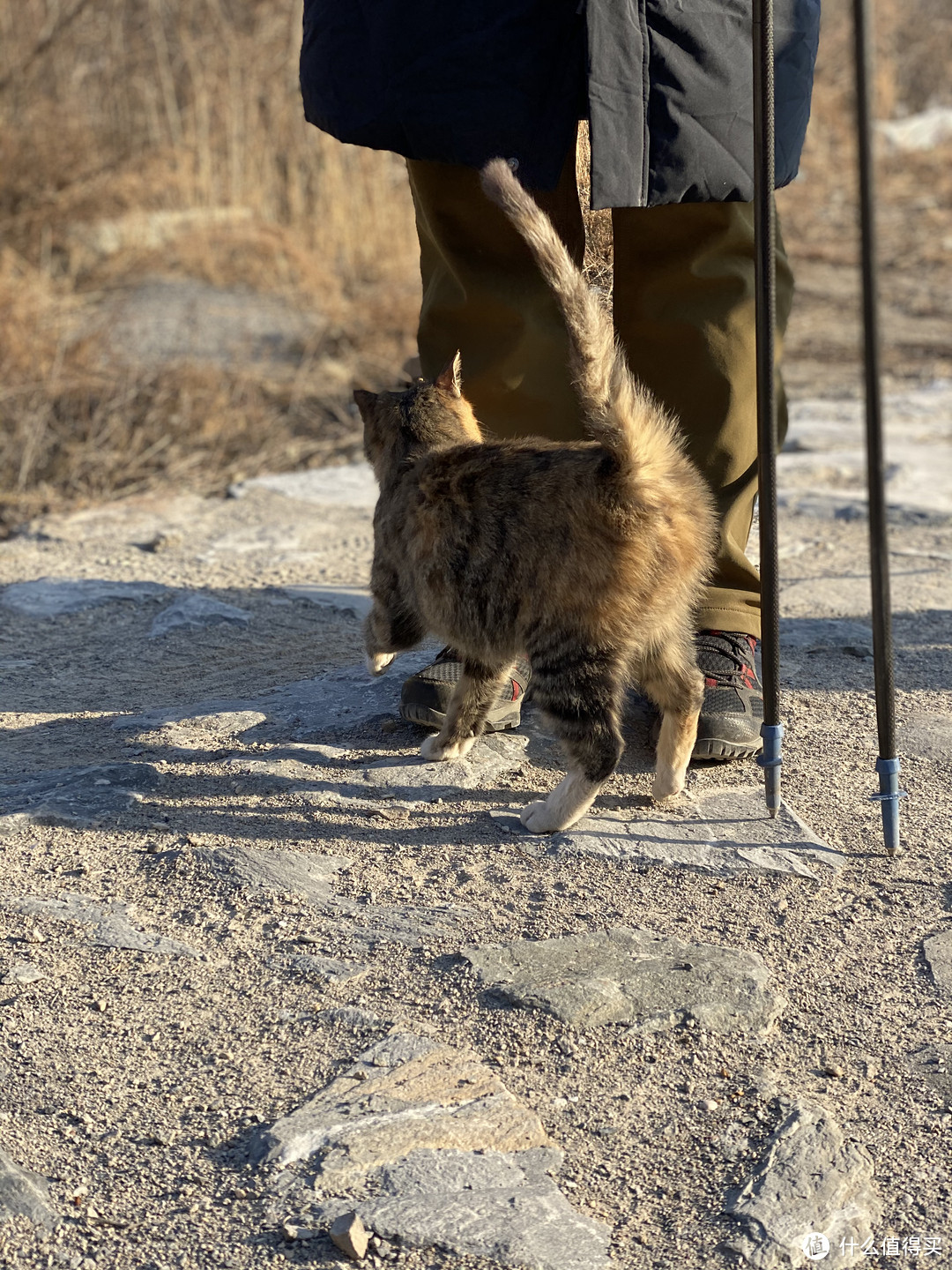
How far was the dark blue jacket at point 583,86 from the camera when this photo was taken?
2.60 m

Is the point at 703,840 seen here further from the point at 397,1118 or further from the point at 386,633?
the point at 397,1118

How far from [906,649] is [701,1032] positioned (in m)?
1.91

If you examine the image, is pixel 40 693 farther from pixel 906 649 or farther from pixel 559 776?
pixel 906 649

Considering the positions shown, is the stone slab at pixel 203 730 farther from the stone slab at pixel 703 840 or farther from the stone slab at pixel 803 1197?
the stone slab at pixel 803 1197

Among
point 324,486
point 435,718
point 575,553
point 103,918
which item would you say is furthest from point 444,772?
point 324,486

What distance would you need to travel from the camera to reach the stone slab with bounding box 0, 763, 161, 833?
8.97 feet

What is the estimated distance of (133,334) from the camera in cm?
703

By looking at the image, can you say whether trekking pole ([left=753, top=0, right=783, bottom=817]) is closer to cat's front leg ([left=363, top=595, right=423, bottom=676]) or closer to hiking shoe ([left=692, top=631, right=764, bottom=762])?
hiking shoe ([left=692, top=631, right=764, bottom=762])

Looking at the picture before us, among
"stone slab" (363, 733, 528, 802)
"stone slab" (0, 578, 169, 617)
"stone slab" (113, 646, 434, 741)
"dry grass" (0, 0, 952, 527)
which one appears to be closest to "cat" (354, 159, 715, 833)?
"stone slab" (363, 733, 528, 802)

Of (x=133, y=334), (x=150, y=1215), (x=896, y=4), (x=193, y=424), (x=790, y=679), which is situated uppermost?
(x=896, y=4)

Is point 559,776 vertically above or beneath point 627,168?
beneath

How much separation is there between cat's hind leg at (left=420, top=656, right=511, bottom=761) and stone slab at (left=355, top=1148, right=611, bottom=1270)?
A: 1.19 m

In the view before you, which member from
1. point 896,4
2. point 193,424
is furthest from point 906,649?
point 896,4

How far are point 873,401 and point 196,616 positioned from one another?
7.95ft
